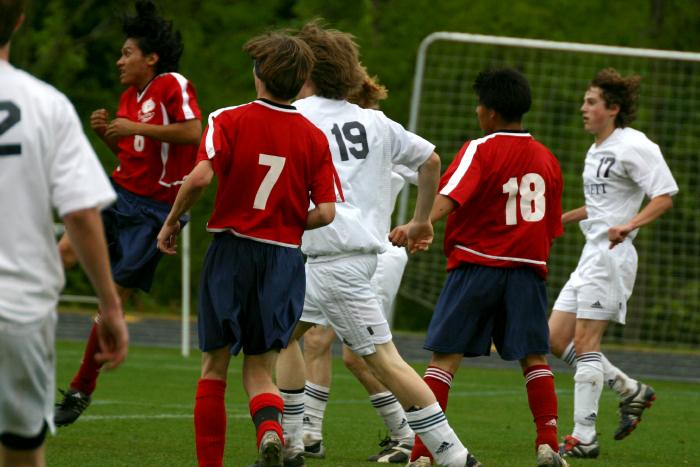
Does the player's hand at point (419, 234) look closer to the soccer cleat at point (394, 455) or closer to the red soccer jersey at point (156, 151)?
the soccer cleat at point (394, 455)

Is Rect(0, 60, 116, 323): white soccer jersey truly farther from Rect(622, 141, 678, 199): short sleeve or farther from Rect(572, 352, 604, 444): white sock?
Rect(622, 141, 678, 199): short sleeve

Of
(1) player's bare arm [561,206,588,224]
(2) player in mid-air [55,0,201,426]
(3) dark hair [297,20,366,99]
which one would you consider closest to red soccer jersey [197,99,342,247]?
(3) dark hair [297,20,366,99]

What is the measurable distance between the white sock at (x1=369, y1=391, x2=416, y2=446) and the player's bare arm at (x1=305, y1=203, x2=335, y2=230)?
6.87ft

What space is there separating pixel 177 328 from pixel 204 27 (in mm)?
11717

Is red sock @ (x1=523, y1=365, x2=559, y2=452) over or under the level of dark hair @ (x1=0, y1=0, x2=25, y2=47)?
under

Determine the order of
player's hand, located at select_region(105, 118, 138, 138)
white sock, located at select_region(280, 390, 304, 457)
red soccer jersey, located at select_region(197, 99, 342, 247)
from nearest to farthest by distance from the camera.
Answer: red soccer jersey, located at select_region(197, 99, 342, 247), white sock, located at select_region(280, 390, 304, 457), player's hand, located at select_region(105, 118, 138, 138)

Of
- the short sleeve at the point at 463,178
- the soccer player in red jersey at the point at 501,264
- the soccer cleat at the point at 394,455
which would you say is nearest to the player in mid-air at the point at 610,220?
the soccer cleat at the point at 394,455

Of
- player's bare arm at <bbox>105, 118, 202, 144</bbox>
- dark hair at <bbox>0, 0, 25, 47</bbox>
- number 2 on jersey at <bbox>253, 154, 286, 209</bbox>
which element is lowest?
player's bare arm at <bbox>105, 118, 202, 144</bbox>

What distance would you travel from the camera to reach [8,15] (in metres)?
3.46

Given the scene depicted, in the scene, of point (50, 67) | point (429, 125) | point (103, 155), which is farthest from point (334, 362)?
point (50, 67)

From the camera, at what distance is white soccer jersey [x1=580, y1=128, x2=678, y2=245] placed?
823 cm

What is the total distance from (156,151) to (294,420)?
1718 millimetres

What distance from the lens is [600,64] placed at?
834 inches

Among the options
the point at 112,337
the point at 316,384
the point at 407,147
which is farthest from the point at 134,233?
the point at 112,337
